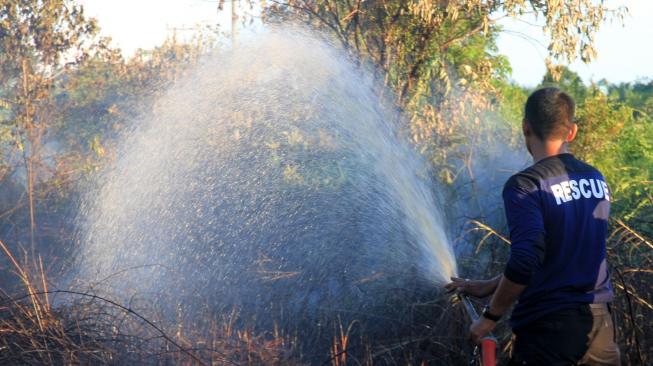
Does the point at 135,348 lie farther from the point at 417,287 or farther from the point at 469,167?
the point at 469,167

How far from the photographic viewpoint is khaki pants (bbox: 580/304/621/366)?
12.0ft

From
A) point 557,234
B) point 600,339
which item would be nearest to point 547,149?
point 557,234

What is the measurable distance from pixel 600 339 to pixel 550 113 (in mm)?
1053

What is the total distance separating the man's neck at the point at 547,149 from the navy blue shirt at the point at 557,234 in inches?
1.3

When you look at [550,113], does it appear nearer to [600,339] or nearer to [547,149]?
[547,149]

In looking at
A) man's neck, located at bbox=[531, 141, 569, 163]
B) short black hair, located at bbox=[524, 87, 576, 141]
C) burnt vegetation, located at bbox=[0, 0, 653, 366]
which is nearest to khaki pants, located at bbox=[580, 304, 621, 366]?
man's neck, located at bbox=[531, 141, 569, 163]

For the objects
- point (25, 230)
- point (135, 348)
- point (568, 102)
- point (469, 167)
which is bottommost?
point (25, 230)

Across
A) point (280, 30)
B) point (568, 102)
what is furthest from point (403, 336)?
point (280, 30)

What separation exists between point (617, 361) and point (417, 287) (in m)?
2.73

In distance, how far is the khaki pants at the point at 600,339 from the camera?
3.65 m

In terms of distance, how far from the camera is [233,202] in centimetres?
873

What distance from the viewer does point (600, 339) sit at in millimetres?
3668

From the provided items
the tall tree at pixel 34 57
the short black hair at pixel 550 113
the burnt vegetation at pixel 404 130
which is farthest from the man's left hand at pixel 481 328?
the tall tree at pixel 34 57

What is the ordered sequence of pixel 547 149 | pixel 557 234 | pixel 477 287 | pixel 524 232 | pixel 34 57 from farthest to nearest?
pixel 34 57
pixel 477 287
pixel 547 149
pixel 557 234
pixel 524 232
